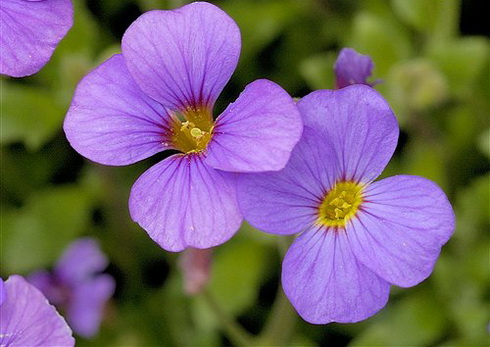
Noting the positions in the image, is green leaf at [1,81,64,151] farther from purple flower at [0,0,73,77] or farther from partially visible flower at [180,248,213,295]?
purple flower at [0,0,73,77]

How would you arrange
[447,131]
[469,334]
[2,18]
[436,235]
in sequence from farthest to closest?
[447,131] → [469,334] → [2,18] → [436,235]

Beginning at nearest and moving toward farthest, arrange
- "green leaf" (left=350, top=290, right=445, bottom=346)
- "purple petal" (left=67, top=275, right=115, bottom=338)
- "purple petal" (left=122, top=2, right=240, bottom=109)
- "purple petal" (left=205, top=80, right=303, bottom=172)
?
"purple petal" (left=205, top=80, right=303, bottom=172) < "purple petal" (left=122, top=2, right=240, bottom=109) < "green leaf" (left=350, top=290, right=445, bottom=346) < "purple petal" (left=67, top=275, right=115, bottom=338)

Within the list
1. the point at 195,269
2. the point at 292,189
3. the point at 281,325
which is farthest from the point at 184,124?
the point at 281,325

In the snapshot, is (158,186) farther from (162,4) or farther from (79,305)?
(162,4)

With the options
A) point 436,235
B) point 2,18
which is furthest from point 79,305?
point 436,235

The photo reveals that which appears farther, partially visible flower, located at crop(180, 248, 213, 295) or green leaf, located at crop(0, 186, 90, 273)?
green leaf, located at crop(0, 186, 90, 273)

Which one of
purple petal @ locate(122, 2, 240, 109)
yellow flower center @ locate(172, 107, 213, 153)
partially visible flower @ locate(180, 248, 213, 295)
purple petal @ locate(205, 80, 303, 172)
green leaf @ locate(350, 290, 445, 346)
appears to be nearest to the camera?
purple petal @ locate(205, 80, 303, 172)

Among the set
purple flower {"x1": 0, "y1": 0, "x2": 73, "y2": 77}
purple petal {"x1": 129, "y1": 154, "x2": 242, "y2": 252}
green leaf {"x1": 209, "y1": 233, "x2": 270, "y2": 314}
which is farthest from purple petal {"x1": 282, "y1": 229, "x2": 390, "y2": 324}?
green leaf {"x1": 209, "y1": 233, "x2": 270, "y2": 314}
